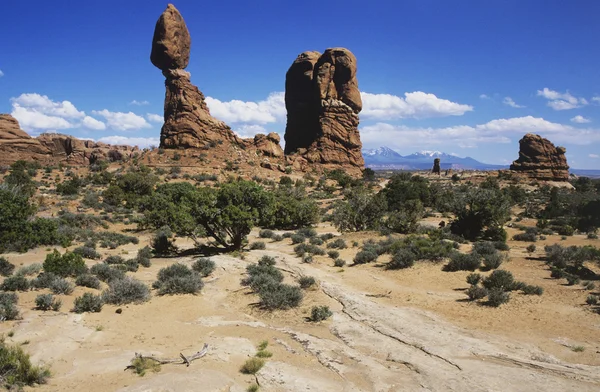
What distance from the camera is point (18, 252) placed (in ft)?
60.2

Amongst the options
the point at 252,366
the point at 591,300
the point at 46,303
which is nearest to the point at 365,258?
the point at 591,300

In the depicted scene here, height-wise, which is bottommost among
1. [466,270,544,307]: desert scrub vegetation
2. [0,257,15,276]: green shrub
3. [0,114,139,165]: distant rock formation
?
[0,257,15,276]: green shrub

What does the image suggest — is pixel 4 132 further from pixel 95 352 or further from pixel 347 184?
pixel 95 352

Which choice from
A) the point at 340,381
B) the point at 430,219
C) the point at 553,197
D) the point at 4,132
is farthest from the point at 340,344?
the point at 4,132

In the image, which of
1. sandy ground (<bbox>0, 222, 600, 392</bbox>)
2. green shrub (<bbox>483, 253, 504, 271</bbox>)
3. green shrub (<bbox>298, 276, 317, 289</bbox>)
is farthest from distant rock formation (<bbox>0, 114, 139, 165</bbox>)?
green shrub (<bbox>483, 253, 504, 271</bbox>)

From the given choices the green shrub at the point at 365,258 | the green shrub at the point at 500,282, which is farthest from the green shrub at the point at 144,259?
the green shrub at the point at 500,282

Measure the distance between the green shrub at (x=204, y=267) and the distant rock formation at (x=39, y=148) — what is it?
193 ft

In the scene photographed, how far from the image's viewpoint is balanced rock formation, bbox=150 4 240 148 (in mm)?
59000

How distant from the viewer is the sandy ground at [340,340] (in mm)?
7176

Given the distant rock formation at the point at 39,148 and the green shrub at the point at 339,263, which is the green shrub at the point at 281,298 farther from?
the distant rock formation at the point at 39,148

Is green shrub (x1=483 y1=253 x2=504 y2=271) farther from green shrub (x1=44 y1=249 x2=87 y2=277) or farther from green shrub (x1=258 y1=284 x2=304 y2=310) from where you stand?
green shrub (x1=44 y1=249 x2=87 y2=277)

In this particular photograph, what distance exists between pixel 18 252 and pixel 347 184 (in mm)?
46129

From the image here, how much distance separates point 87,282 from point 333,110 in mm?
66005

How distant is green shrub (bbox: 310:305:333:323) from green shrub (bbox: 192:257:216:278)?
6.16m
